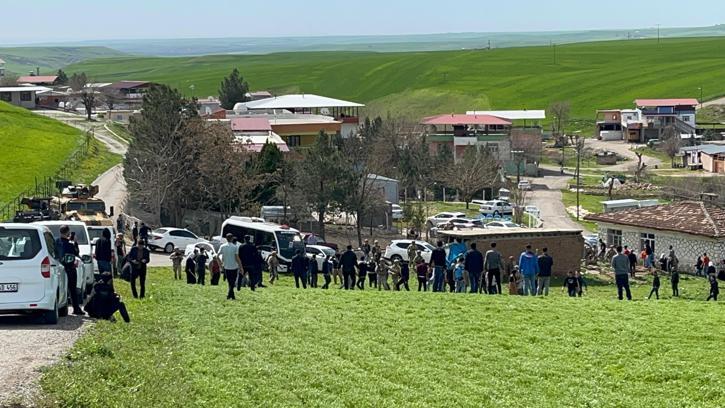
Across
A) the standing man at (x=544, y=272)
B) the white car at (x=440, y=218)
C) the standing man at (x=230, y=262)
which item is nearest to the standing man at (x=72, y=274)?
the standing man at (x=230, y=262)

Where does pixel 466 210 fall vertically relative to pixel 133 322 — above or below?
below

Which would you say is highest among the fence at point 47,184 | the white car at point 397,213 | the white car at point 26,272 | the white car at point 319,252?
the white car at point 26,272

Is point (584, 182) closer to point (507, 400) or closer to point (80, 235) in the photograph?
point (80, 235)

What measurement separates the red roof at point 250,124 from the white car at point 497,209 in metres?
18.3

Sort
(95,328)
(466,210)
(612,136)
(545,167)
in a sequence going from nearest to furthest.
Answer: (95,328) → (466,210) → (545,167) → (612,136)

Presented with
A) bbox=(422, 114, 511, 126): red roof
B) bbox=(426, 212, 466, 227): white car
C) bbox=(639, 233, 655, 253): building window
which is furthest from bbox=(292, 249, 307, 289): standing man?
bbox=(422, 114, 511, 126): red roof

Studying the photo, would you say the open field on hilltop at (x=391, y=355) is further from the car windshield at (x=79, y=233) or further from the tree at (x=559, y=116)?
the tree at (x=559, y=116)

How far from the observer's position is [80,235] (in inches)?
950

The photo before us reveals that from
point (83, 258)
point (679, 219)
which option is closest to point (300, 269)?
point (83, 258)

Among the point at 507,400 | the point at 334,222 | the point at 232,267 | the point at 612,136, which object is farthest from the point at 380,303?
→ the point at 612,136

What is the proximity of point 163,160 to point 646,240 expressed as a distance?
20427mm

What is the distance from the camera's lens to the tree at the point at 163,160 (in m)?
48.0

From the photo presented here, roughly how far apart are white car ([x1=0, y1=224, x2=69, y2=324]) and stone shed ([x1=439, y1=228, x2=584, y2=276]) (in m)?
19.7

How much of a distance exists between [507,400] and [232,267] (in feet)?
29.0
